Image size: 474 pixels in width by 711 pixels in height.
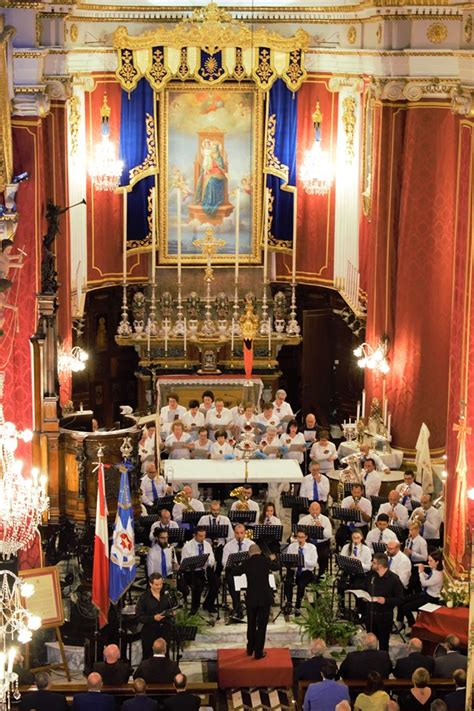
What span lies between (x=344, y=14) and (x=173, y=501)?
33.1ft

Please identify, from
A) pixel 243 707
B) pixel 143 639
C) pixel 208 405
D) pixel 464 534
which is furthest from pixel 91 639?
pixel 208 405

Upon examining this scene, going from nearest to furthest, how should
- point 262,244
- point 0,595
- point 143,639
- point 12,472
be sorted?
A: point 0,595 → point 12,472 → point 143,639 → point 262,244

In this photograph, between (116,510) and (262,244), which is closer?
(116,510)

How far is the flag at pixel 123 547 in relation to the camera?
20.5 m

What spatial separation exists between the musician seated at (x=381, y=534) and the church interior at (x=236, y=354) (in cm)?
5

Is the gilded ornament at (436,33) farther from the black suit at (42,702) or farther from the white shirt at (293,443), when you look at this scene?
the black suit at (42,702)

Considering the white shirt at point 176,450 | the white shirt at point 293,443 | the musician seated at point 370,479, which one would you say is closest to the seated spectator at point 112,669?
the musician seated at point 370,479

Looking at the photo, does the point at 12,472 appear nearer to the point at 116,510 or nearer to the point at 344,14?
the point at 116,510

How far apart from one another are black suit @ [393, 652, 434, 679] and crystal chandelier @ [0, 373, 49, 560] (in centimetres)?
427

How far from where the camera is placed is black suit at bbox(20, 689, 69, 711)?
55.6ft

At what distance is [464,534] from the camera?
67.5 feet

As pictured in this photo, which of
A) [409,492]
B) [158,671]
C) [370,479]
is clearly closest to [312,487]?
[370,479]

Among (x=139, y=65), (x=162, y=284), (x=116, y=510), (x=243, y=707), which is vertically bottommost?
(x=243, y=707)

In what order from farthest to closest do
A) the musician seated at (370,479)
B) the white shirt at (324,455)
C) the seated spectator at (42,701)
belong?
the white shirt at (324,455), the musician seated at (370,479), the seated spectator at (42,701)
